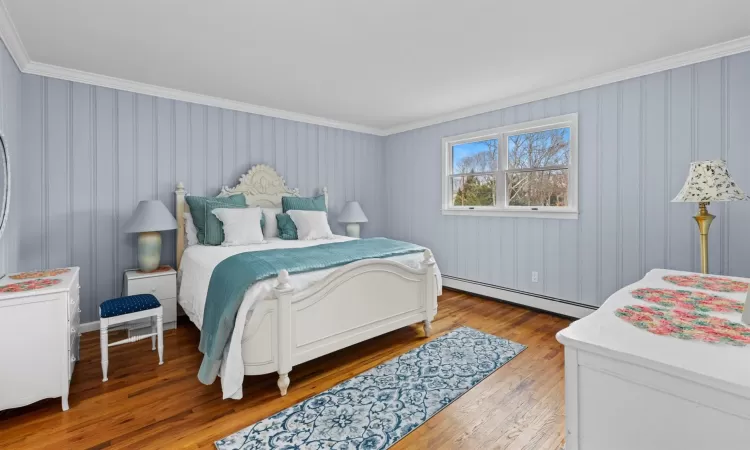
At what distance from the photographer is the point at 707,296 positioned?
1.39 metres

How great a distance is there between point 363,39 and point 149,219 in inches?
92.4

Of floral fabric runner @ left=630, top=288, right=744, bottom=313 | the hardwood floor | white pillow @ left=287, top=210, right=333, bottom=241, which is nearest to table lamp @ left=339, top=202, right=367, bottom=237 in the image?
white pillow @ left=287, top=210, right=333, bottom=241

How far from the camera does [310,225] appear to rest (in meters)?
3.73

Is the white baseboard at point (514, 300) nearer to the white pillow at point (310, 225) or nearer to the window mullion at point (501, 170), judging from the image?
the window mullion at point (501, 170)

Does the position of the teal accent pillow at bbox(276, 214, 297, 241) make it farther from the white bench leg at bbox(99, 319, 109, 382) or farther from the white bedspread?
the white bench leg at bbox(99, 319, 109, 382)

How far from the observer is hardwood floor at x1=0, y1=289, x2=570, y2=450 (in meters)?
1.73

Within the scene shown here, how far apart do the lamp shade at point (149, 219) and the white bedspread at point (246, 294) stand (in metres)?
0.35

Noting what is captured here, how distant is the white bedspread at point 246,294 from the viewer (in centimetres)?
197

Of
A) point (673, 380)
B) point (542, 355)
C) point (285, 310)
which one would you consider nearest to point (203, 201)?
point (285, 310)

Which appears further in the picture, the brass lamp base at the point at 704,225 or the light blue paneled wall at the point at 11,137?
the light blue paneled wall at the point at 11,137

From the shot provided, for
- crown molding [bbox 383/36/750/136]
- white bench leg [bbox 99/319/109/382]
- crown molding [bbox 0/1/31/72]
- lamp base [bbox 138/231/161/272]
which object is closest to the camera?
crown molding [bbox 0/1/31/72]

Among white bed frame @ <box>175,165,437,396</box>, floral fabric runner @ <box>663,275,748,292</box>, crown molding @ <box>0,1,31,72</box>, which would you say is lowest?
white bed frame @ <box>175,165,437,396</box>

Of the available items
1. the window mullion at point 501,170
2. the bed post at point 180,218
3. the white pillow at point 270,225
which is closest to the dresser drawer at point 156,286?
the bed post at point 180,218

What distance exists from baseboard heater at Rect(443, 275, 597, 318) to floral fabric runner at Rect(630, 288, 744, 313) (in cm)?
202
